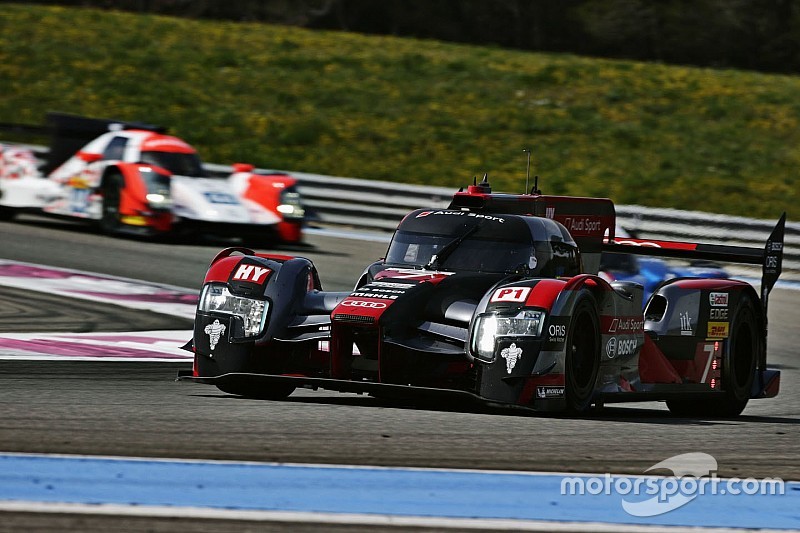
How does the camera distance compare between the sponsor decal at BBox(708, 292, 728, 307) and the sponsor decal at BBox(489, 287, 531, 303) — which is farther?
the sponsor decal at BBox(708, 292, 728, 307)

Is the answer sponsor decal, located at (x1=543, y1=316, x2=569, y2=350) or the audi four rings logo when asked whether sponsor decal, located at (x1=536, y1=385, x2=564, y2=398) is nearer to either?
sponsor decal, located at (x1=543, y1=316, x2=569, y2=350)

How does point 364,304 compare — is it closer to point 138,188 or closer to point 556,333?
point 556,333

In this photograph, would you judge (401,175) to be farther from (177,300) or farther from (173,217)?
(177,300)

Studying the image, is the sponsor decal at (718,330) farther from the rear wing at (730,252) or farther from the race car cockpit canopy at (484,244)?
the race car cockpit canopy at (484,244)

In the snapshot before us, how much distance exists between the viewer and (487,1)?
3669cm

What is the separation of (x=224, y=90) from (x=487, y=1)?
11.0 meters

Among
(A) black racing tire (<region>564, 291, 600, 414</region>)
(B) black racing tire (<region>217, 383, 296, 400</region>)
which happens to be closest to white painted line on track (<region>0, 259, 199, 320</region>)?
(B) black racing tire (<region>217, 383, 296, 400</region>)

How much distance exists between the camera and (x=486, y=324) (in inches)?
284

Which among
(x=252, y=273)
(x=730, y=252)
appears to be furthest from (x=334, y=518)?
(x=730, y=252)

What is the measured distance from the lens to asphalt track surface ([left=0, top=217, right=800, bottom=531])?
5.75 metres

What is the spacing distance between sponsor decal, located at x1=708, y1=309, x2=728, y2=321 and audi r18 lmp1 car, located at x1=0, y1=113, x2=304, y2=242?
8.73m

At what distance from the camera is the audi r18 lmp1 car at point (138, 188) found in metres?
16.8

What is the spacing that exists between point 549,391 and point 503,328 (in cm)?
Result: 41

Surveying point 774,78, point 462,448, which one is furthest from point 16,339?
point 774,78
